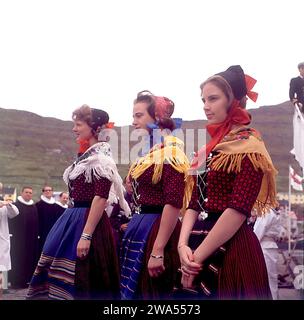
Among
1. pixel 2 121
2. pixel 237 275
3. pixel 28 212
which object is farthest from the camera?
pixel 28 212

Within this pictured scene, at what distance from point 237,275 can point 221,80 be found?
60cm

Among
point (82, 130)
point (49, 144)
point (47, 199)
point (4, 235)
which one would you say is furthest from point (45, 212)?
point (82, 130)

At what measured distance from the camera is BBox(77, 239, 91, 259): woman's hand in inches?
109

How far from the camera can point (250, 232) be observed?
6.33ft

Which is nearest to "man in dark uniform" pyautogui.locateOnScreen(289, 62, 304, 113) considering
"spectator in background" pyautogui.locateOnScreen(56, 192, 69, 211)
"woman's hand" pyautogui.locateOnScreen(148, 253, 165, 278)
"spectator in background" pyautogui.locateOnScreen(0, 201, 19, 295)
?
"woman's hand" pyautogui.locateOnScreen(148, 253, 165, 278)

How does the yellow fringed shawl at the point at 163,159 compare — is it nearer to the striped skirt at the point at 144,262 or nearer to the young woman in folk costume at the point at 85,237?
the striped skirt at the point at 144,262

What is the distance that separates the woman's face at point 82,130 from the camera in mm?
2969

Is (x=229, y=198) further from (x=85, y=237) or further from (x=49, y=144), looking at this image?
(x=49, y=144)

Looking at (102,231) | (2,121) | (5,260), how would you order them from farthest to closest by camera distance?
(5,260), (2,121), (102,231)

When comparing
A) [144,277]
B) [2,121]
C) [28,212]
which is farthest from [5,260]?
[144,277]

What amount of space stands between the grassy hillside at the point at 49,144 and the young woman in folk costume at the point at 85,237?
16 cm

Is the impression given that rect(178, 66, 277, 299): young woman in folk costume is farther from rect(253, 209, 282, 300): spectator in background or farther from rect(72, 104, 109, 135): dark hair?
rect(253, 209, 282, 300): spectator in background

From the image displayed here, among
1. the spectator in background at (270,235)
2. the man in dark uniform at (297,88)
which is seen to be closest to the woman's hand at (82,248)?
the man in dark uniform at (297,88)
